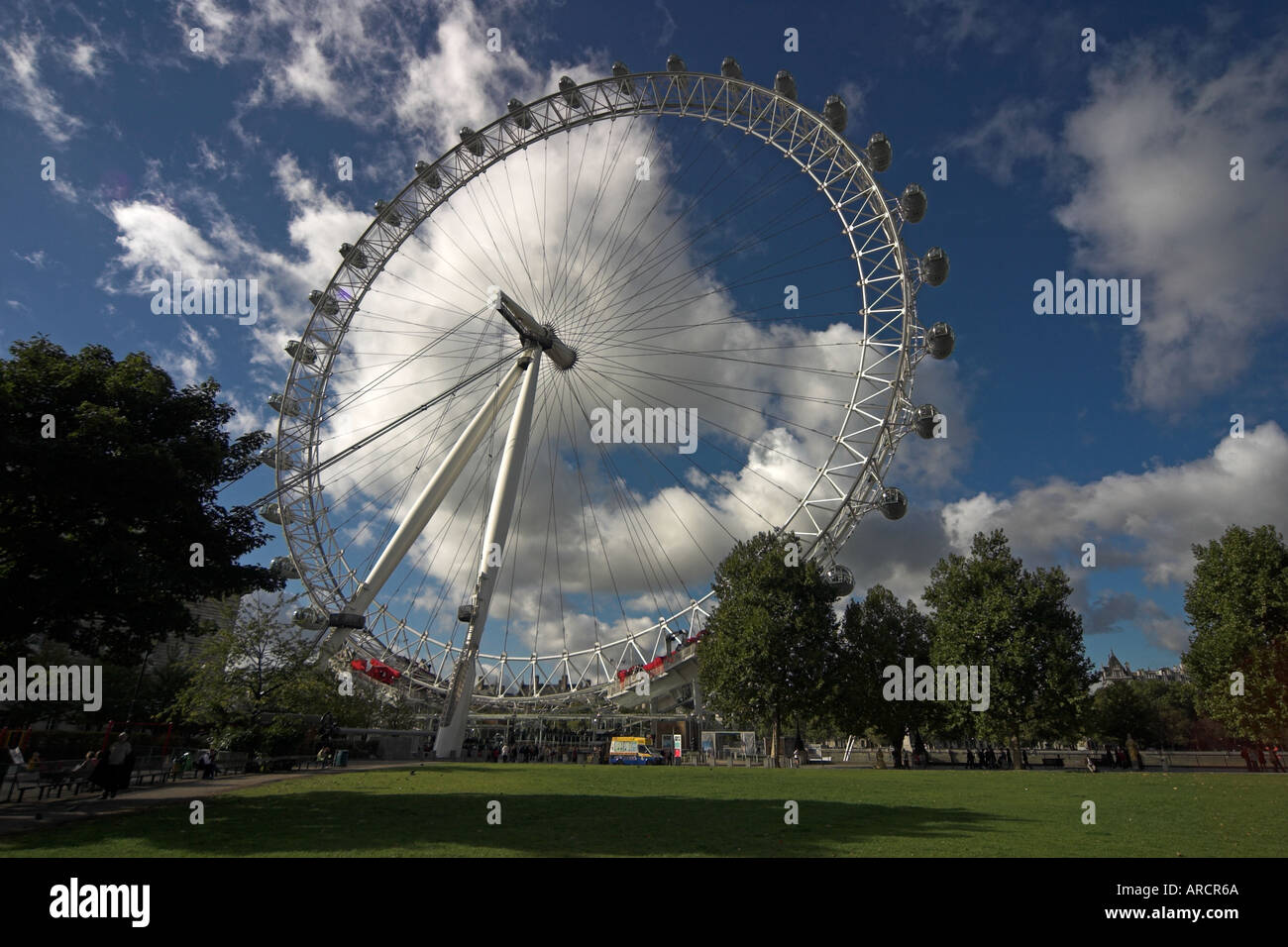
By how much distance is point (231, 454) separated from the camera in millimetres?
19781

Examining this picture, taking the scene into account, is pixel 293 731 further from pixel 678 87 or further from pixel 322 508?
pixel 678 87

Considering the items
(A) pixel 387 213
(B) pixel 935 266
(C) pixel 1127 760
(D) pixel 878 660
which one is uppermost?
(A) pixel 387 213

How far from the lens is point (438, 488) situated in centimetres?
4444

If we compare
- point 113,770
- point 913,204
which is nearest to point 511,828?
point 113,770

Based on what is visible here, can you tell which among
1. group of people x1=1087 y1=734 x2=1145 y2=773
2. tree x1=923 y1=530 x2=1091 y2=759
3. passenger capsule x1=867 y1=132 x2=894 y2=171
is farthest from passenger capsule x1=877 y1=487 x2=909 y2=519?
group of people x1=1087 y1=734 x2=1145 y2=773

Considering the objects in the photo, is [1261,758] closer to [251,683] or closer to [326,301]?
[251,683]

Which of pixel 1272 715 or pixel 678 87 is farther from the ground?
pixel 678 87

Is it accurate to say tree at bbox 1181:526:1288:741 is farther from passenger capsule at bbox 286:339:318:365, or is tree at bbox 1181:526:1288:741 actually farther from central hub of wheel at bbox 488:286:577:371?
passenger capsule at bbox 286:339:318:365

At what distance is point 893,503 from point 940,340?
9586 millimetres

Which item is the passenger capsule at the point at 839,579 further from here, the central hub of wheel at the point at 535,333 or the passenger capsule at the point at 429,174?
the passenger capsule at the point at 429,174

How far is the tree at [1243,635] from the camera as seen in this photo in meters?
40.0

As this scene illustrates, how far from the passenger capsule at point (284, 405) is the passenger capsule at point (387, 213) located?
1586 centimetres

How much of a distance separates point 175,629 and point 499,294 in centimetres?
2852
